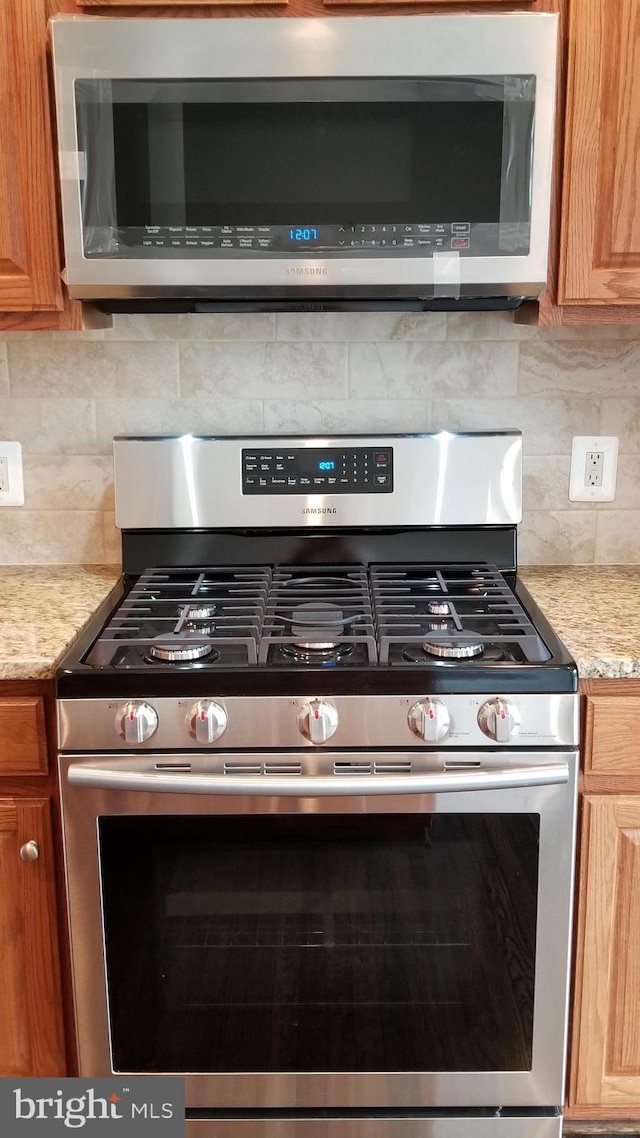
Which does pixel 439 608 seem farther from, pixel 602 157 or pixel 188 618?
pixel 602 157

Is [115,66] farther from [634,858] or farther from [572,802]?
[634,858]

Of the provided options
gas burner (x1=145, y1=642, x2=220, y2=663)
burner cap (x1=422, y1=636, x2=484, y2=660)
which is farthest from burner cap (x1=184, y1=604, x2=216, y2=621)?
burner cap (x1=422, y1=636, x2=484, y2=660)

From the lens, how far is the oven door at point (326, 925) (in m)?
1.41

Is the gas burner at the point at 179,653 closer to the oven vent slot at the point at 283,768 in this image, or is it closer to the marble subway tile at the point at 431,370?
the oven vent slot at the point at 283,768

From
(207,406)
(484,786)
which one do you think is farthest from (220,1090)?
(207,406)

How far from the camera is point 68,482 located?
197 centimetres

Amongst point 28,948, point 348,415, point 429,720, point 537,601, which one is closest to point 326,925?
point 429,720

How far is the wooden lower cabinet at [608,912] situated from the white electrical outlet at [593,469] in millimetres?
610

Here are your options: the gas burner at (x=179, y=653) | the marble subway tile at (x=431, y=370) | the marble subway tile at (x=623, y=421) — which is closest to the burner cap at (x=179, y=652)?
the gas burner at (x=179, y=653)

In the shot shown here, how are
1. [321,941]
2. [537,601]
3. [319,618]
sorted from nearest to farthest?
1. [321,941]
2. [319,618]
3. [537,601]

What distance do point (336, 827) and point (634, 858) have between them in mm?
458

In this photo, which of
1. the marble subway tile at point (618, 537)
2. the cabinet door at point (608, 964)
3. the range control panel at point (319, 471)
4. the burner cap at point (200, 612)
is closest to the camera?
the cabinet door at point (608, 964)

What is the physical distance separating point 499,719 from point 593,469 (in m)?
0.75

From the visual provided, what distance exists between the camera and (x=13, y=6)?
151 centimetres
